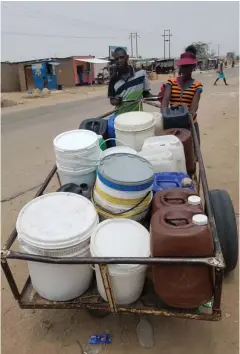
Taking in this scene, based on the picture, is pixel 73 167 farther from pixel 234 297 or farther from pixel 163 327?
pixel 234 297

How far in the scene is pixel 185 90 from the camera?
13.1 feet

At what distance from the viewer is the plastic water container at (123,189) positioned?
7.20 ft

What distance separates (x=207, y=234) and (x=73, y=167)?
1.39 metres

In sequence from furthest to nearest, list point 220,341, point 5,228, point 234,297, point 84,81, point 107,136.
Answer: point 84,81 → point 5,228 → point 107,136 → point 234,297 → point 220,341

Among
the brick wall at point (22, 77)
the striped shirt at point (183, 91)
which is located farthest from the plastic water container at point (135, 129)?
the brick wall at point (22, 77)

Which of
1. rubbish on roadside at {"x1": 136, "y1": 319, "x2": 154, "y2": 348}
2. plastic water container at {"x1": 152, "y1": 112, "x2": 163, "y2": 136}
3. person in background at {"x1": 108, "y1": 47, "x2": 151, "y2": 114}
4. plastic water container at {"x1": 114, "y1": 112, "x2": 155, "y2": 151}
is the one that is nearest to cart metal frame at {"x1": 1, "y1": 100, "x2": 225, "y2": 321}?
rubbish on roadside at {"x1": 136, "y1": 319, "x2": 154, "y2": 348}

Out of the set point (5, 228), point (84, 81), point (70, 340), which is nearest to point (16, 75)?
point (84, 81)

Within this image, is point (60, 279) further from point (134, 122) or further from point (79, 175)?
point (134, 122)

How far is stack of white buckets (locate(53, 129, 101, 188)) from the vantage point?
2.74 metres

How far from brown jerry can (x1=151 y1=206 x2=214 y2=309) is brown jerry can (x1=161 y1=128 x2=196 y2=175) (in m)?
1.38

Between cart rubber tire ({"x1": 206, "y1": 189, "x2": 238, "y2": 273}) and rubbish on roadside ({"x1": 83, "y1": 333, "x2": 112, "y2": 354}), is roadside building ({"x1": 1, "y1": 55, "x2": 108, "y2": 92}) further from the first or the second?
rubbish on roadside ({"x1": 83, "y1": 333, "x2": 112, "y2": 354})

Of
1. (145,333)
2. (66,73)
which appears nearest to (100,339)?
(145,333)

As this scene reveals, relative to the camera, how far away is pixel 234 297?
278 centimetres

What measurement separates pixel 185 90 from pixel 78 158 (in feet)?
6.35
